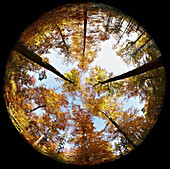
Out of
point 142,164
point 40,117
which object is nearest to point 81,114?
point 40,117

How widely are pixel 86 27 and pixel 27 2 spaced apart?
5.84m

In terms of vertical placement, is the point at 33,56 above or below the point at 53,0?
below

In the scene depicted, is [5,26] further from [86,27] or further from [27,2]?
[86,27]

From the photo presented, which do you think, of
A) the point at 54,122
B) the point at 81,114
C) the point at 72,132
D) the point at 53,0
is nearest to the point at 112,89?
the point at 81,114

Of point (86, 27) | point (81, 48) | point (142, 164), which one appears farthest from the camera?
point (81, 48)

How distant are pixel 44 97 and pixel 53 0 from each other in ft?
33.7

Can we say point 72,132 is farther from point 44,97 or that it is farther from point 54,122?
point 44,97

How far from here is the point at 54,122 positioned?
38.0ft
